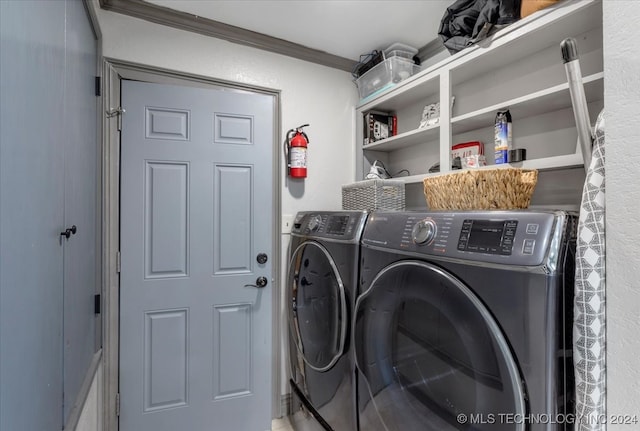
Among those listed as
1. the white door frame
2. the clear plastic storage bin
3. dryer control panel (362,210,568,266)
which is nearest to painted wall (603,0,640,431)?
dryer control panel (362,210,568,266)

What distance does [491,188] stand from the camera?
1035mm

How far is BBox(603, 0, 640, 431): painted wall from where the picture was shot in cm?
62

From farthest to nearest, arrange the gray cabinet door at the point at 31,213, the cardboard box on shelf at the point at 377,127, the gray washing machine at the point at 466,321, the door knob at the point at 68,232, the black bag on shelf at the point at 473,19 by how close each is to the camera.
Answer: the cardboard box on shelf at the point at 377,127
the black bag on shelf at the point at 473,19
the door knob at the point at 68,232
the gray washing machine at the point at 466,321
the gray cabinet door at the point at 31,213

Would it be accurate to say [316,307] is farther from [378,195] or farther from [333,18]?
[333,18]

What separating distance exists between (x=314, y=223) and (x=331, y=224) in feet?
0.63

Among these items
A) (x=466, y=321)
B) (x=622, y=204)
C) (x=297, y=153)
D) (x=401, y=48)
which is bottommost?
(x=466, y=321)

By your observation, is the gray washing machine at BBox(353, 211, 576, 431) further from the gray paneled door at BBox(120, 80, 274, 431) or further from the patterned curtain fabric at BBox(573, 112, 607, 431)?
the gray paneled door at BBox(120, 80, 274, 431)

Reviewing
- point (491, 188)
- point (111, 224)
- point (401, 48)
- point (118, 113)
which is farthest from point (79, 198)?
point (401, 48)

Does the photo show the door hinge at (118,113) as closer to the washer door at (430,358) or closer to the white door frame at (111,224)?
the white door frame at (111,224)

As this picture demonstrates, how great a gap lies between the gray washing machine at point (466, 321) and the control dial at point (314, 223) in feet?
1.55

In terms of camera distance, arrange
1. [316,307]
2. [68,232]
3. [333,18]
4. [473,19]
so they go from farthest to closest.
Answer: [333,18] → [316,307] → [473,19] → [68,232]

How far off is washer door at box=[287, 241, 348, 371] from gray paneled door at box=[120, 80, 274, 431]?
0.77 ft

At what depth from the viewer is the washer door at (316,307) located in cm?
144

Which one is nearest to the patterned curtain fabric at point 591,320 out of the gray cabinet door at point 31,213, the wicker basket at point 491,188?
the wicker basket at point 491,188
